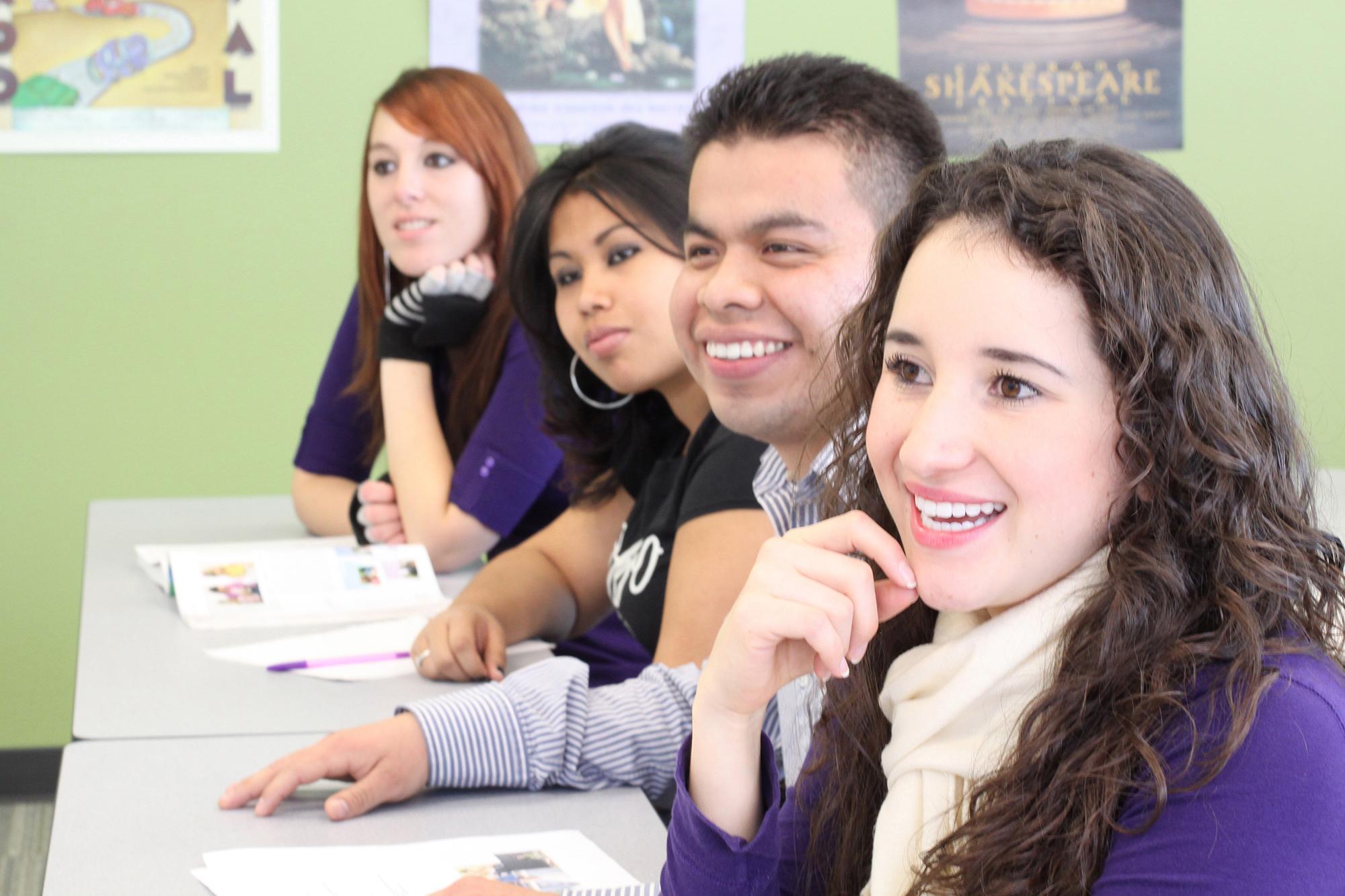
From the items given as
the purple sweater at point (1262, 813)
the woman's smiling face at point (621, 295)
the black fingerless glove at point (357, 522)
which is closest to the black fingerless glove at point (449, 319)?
the black fingerless glove at point (357, 522)

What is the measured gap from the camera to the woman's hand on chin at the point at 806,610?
76 centimetres

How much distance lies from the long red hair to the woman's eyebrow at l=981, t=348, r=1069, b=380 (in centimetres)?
149

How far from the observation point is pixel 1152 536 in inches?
27.0

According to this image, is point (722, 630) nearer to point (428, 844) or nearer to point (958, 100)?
point (428, 844)

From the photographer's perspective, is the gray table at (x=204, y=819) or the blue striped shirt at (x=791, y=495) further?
the blue striped shirt at (x=791, y=495)

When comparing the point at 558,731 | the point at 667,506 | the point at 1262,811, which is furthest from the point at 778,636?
the point at 667,506

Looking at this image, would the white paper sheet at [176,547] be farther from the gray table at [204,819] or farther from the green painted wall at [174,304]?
the green painted wall at [174,304]

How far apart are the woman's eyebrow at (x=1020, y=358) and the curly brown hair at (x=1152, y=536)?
0.03 m

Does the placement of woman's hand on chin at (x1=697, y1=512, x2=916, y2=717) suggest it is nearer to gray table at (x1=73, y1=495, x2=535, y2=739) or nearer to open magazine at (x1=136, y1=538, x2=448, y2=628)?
gray table at (x1=73, y1=495, x2=535, y2=739)

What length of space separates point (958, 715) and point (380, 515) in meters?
1.45

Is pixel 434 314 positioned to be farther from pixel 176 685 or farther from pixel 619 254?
pixel 176 685

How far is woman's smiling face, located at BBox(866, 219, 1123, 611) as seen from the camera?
2.22 ft

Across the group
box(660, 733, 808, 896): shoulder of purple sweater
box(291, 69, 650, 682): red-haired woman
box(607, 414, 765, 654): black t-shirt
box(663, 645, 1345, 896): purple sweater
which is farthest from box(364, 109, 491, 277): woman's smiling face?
box(663, 645, 1345, 896): purple sweater

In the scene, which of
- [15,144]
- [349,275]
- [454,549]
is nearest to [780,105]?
[454,549]
